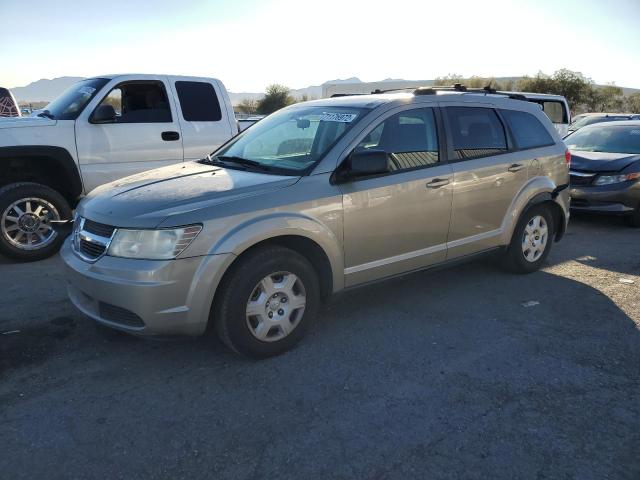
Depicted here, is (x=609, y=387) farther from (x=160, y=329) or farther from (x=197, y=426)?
(x=160, y=329)

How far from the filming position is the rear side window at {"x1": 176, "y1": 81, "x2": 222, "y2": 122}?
6953mm

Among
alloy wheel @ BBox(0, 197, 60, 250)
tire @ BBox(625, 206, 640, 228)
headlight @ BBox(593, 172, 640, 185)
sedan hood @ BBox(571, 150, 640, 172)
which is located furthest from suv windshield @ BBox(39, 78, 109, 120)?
tire @ BBox(625, 206, 640, 228)

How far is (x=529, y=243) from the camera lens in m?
5.51

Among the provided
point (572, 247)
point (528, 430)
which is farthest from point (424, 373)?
point (572, 247)

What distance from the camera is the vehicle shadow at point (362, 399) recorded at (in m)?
2.69

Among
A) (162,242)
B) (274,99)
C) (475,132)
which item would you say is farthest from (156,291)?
(274,99)

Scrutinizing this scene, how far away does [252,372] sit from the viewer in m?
3.55

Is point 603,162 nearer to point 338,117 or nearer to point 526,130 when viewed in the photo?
point 526,130

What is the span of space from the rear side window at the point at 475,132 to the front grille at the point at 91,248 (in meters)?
2.99

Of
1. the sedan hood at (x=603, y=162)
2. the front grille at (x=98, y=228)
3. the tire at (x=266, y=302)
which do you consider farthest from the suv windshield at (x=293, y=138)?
the sedan hood at (x=603, y=162)

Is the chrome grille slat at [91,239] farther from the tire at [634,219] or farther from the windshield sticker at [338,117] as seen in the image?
the tire at [634,219]

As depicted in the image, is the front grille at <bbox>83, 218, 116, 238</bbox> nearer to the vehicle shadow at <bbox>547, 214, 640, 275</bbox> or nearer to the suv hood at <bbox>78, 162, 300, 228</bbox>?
the suv hood at <bbox>78, 162, 300, 228</bbox>

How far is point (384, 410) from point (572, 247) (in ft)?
16.0

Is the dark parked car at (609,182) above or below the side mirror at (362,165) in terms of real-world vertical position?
below
